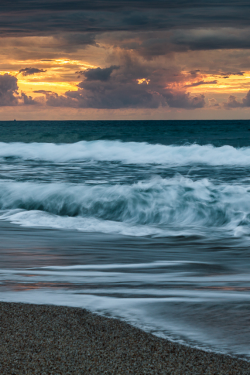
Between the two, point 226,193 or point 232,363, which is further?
point 226,193

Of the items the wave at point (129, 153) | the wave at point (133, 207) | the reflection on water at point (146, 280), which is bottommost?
the reflection on water at point (146, 280)

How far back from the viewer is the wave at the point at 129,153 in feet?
74.1

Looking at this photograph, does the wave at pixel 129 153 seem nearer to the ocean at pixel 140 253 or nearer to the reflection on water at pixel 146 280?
the ocean at pixel 140 253

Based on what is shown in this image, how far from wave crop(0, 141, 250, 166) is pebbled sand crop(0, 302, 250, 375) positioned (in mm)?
18473

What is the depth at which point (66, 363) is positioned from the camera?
247 cm

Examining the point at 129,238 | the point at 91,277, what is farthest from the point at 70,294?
the point at 129,238

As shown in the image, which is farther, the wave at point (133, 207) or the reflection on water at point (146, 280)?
the wave at point (133, 207)

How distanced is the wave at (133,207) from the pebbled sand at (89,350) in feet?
14.3

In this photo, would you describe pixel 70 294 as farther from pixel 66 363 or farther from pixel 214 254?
pixel 214 254

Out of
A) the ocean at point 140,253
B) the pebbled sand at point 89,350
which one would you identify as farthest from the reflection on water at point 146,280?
the pebbled sand at point 89,350

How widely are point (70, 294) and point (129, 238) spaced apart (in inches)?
126

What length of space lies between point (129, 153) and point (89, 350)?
76.6 ft

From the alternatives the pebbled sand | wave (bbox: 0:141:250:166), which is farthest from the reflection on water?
wave (bbox: 0:141:250:166)

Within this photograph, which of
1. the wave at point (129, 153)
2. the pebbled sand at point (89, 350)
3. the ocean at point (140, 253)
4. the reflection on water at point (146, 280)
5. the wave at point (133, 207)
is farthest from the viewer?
the wave at point (129, 153)
